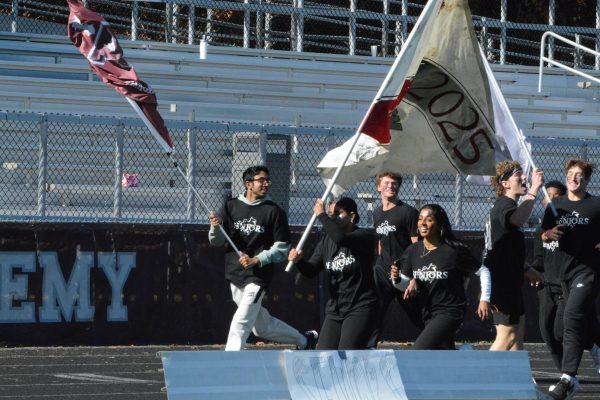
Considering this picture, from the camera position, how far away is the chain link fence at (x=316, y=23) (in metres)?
23.3

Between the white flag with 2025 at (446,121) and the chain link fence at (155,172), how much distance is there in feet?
11.8

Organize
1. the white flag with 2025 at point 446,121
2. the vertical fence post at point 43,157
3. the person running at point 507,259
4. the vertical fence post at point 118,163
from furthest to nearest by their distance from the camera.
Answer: the vertical fence post at point 118,163, the vertical fence post at point 43,157, the white flag with 2025 at point 446,121, the person running at point 507,259

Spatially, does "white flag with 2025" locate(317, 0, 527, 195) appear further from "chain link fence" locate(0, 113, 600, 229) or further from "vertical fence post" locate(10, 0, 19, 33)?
"vertical fence post" locate(10, 0, 19, 33)

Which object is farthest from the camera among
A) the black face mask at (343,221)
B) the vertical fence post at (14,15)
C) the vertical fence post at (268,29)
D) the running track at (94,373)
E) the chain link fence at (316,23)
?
the vertical fence post at (268,29)

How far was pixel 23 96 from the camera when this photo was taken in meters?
19.4

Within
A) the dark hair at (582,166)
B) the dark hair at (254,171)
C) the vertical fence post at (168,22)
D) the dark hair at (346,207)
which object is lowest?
the dark hair at (346,207)

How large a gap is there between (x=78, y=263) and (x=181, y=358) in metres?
6.67

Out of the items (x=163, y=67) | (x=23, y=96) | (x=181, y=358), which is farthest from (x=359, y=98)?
(x=181, y=358)

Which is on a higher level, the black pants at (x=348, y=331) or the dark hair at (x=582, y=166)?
the dark hair at (x=582, y=166)

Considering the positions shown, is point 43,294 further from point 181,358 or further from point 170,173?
point 181,358

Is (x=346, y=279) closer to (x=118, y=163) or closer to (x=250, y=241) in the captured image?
(x=250, y=241)

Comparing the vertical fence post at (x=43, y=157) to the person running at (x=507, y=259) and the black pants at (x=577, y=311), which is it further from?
the black pants at (x=577, y=311)

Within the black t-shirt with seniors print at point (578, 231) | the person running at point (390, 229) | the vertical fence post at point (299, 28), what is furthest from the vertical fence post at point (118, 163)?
the vertical fence post at point (299, 28)

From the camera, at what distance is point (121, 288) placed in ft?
45.4
